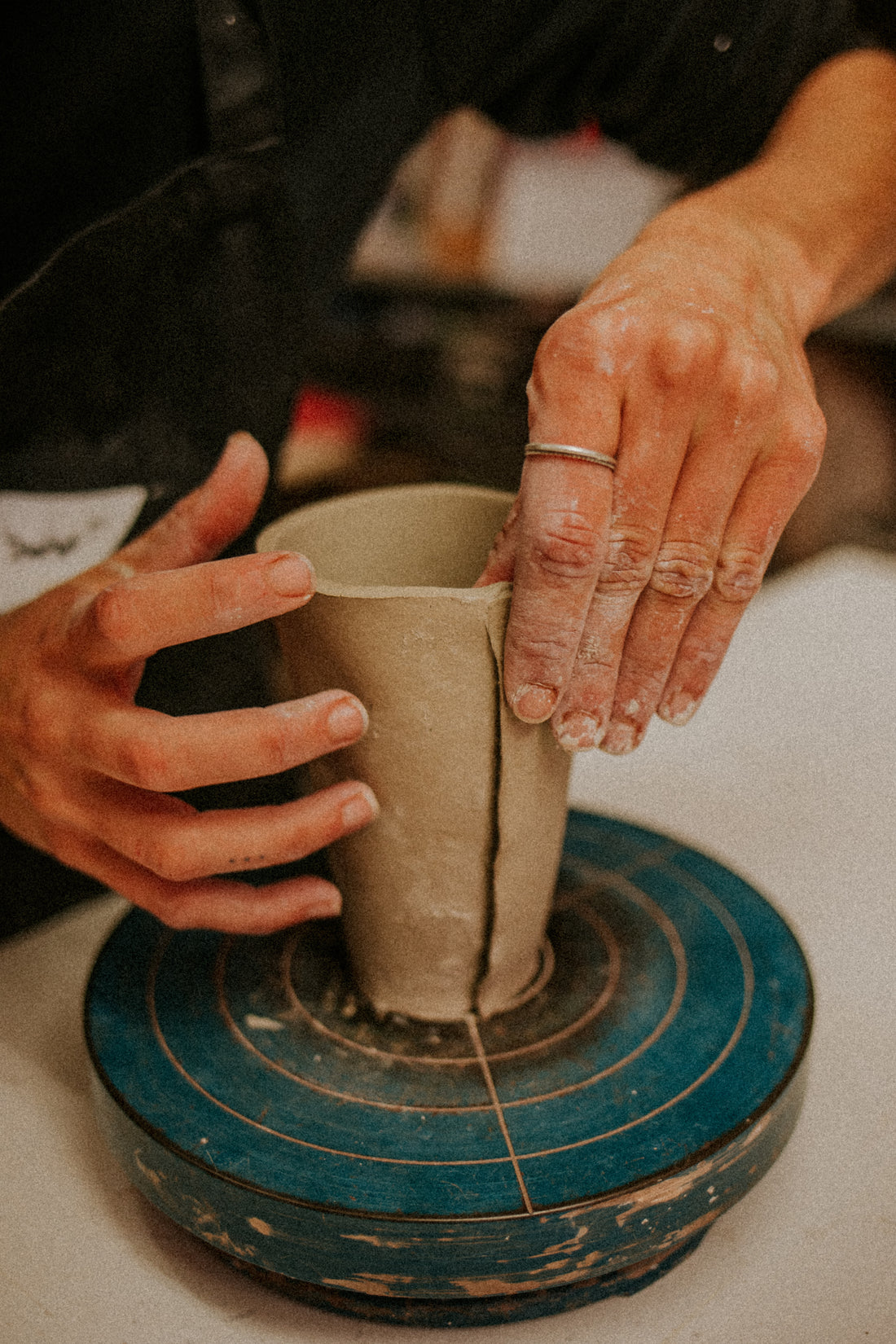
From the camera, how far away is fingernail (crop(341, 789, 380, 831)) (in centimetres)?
74

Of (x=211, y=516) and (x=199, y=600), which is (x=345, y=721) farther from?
(x=211, y=516)

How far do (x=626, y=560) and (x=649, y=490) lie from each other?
0.16 ft

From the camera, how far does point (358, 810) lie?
744 mm

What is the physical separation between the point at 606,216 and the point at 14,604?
14.3ft

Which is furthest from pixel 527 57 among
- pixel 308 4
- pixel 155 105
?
pixel 155 105

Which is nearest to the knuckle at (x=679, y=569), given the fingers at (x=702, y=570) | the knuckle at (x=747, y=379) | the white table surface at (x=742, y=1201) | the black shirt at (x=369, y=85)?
the fingers at (x=702, y=570)

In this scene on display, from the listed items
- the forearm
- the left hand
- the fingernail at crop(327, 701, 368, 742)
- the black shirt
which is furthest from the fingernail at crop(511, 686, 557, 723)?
the black shirt

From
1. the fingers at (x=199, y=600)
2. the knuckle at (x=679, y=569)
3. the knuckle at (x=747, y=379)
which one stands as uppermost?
the knuckle at (x=747, y=379)

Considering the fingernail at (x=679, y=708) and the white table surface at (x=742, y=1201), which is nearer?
the white table surface at (x=742, y=1201)

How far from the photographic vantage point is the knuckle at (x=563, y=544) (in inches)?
26.0

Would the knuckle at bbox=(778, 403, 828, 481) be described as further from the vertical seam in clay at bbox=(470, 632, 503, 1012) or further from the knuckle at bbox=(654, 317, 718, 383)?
the vertical seam in clay at bbox=(470, 632, 503, 1012)

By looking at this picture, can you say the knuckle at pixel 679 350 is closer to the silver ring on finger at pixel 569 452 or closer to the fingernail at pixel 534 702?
the silver ring on finger at pixel 569 452

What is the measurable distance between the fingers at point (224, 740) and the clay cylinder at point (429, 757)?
45 mm

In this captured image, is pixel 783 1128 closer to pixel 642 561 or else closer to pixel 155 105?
pixel 642 561
